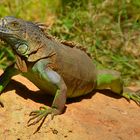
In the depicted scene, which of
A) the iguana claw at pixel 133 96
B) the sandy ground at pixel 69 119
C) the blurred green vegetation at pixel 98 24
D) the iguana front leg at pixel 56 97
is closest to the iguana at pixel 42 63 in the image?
the iguana front leg at pixel 56 97

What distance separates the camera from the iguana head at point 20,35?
4754mm

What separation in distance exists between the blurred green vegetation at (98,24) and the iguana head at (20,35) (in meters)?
2.80

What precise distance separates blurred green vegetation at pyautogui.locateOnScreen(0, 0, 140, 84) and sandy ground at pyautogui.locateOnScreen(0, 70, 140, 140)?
212 centimetres

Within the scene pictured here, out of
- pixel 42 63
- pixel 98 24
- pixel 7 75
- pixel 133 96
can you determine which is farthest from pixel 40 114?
pixel 98 24

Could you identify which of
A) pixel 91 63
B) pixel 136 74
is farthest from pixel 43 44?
pixel 136 74

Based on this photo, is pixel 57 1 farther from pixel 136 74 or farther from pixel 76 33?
pixel 136 74

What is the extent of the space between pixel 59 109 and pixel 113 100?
124 centimetres

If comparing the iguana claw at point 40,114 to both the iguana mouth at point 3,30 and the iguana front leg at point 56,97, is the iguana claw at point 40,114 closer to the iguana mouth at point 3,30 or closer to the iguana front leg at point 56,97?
the iguana front leg at point 56,97

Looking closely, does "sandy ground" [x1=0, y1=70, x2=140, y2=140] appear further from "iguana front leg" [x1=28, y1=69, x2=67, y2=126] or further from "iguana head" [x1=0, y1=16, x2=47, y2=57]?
"iguana head" [x1=0, y1=16, x2=47, y2=57]

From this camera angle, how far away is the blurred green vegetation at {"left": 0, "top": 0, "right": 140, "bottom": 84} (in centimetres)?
779

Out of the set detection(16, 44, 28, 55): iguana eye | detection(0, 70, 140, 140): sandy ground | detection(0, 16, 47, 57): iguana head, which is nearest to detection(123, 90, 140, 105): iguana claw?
detection(0, 70, 140, 140): sandy ground

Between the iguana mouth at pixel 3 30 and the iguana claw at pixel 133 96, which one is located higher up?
the iguana mouth at pixel 3 30

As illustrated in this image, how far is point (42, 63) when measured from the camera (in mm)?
4883

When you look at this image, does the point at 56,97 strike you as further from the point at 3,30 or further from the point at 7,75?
the point at 3,30
